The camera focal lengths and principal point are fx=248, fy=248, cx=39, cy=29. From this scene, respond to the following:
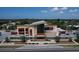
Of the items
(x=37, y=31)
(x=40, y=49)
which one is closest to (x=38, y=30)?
(x=37, y=31)

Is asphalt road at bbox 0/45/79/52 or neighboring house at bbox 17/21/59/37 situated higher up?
neighboring house at bbox 17/21/59/37

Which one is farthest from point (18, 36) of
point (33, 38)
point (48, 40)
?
point (48, 40)

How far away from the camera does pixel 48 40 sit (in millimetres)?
3445

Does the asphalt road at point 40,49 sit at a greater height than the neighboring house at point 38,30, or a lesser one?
lesser

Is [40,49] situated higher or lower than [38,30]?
lower

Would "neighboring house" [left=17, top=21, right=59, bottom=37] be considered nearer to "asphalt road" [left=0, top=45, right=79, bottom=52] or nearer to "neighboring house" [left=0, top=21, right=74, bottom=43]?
"neighboring house" [left=0, top=21, right=74, bottom=43]

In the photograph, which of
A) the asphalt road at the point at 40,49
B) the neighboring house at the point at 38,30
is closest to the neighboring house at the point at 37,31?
the neighboring house at the point at 38,30

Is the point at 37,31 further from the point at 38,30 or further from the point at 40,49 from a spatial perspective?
the point at 40,49

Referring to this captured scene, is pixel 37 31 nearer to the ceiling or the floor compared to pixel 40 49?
nearer to the ceiling

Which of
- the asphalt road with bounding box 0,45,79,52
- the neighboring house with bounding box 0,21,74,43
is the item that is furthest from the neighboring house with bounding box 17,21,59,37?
the asphalt road with bounding box 0,45,79,52

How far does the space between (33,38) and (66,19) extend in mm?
525

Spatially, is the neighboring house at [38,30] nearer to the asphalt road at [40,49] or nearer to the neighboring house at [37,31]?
the neighboring house at [37,31]

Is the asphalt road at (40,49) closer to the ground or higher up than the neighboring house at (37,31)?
closer to the ground
